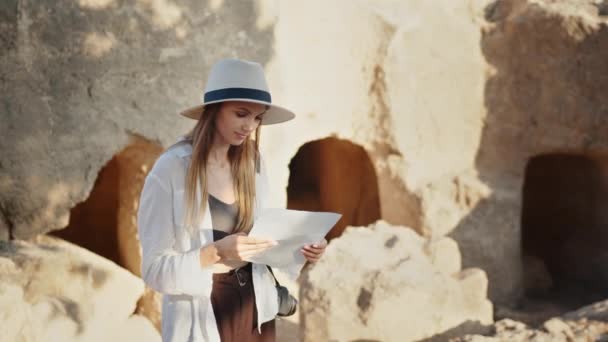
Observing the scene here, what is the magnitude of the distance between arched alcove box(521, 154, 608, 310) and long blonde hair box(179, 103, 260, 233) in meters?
5.75

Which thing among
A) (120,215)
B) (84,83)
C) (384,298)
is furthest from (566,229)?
(84,83)

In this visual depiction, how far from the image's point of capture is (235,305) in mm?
1985

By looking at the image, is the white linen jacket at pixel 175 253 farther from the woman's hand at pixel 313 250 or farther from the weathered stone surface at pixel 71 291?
the weathered stone surface at pixel 71 291

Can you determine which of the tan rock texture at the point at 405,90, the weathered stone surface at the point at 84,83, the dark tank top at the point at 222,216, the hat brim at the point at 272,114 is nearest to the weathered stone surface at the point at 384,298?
the tan rock texture at the point at 405,90

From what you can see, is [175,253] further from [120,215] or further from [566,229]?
[566,229]

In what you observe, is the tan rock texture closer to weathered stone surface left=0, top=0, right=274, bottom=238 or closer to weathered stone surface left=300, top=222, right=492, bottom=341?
weathered stone surface left=0, top=0, right=274, bottom=238

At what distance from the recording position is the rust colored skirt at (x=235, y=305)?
196 centimetres

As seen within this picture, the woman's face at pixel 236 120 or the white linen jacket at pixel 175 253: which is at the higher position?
the woman's face at pixel 236 120

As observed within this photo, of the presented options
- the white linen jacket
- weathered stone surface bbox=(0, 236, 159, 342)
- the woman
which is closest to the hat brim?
the woman

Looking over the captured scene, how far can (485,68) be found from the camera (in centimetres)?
690

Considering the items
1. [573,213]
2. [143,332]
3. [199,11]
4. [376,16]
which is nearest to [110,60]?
[199,11]

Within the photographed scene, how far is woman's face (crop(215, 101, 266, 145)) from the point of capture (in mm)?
1968

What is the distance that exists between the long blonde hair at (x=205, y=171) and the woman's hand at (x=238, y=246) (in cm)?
11

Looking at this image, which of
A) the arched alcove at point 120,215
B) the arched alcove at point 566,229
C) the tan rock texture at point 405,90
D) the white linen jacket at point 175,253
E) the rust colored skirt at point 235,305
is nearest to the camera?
the white linen jacket at point 175,253
